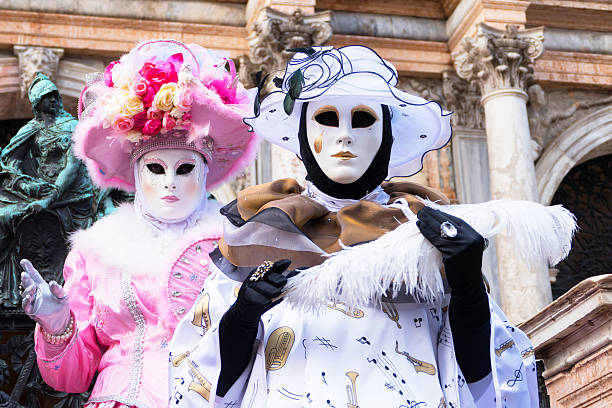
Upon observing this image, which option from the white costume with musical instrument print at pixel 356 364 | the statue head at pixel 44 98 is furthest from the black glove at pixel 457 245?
the statue head at pixel 44 98

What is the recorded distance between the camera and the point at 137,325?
327 cm

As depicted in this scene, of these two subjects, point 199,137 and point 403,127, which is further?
point 199,137

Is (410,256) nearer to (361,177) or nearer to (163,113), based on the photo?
(361,177)

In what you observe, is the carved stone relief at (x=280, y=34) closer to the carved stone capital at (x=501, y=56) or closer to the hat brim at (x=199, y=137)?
the carved stone capital at (x=501, y=56)

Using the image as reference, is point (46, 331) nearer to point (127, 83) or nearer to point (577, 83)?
point (127, 83)

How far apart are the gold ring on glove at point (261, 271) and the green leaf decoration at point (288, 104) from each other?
1.59 feet

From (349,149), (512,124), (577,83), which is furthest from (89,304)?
(577,83)

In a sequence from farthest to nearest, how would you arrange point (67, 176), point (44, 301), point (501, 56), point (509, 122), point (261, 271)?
Answer: point (501, 56), point (509, 122), point (67, 176), point (44, 301), point (261, 271)

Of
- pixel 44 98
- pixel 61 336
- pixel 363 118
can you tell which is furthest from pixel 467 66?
pixel 363 118

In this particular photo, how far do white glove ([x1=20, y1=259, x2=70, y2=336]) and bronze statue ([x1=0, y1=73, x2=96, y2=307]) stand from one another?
70.3 inches

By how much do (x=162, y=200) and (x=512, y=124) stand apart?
530 cm

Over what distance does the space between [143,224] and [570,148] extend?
6.57 m

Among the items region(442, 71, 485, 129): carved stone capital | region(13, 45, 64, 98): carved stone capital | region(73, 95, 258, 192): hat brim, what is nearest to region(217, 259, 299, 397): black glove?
region(73, 95, 258, 192): hat brim

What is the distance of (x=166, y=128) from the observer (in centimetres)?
342
